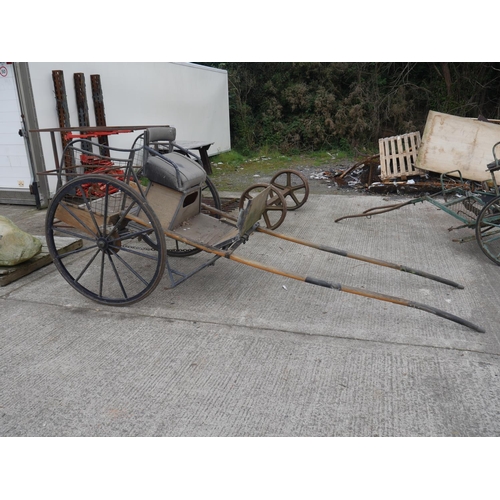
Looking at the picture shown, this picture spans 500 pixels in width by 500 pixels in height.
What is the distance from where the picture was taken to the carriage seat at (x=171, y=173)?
355 cm

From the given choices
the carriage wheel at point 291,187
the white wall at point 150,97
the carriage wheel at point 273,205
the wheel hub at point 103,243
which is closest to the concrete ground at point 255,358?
the wheel hub at point 103,243

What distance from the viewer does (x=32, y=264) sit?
4.18 m

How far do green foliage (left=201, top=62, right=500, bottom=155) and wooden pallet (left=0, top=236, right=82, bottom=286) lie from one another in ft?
28.4

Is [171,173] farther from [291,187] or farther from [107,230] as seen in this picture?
[291,187]

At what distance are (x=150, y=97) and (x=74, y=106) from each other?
2.23m

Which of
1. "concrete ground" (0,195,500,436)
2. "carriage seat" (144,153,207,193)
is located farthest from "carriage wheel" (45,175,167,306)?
"carriage seat" (144,153,207,193)

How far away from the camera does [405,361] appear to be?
278 cm

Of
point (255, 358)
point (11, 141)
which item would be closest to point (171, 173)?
point (255, 358)

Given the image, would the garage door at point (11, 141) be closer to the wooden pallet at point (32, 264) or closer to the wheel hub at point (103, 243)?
the wooden pallet at point (32, 264)

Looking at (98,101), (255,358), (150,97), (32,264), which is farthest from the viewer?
(150,97)

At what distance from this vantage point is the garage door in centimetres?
601
